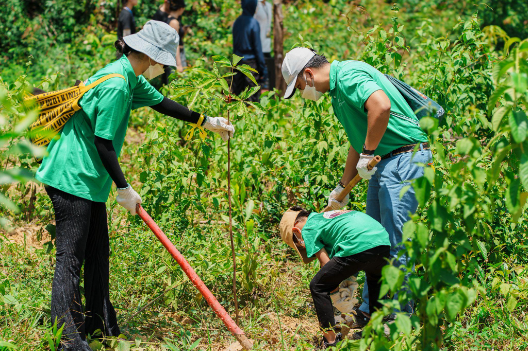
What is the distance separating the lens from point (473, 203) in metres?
1.84

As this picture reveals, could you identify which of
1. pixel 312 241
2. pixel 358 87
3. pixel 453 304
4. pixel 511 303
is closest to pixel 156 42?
pixel 358 87

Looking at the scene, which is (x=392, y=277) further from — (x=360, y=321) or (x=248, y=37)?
(x=248, y=37)

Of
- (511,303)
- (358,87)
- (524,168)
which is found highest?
(358,87)

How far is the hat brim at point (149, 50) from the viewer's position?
2422 millimetres

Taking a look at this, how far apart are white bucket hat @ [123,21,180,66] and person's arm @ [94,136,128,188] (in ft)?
1.53

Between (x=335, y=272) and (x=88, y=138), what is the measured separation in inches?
50.2

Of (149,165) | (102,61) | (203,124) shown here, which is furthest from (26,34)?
(203,124)

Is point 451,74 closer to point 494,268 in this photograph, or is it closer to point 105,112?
point 494,268

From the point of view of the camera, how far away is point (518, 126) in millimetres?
1744

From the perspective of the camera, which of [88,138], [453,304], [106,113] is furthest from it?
[88,138]

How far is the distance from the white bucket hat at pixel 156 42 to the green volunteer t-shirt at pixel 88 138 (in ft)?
0.35

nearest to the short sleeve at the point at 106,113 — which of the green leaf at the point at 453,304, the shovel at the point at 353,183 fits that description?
the shovel at the point at 353,183

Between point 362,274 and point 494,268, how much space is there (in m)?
0.73

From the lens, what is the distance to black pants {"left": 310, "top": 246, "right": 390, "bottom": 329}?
2426 mm
